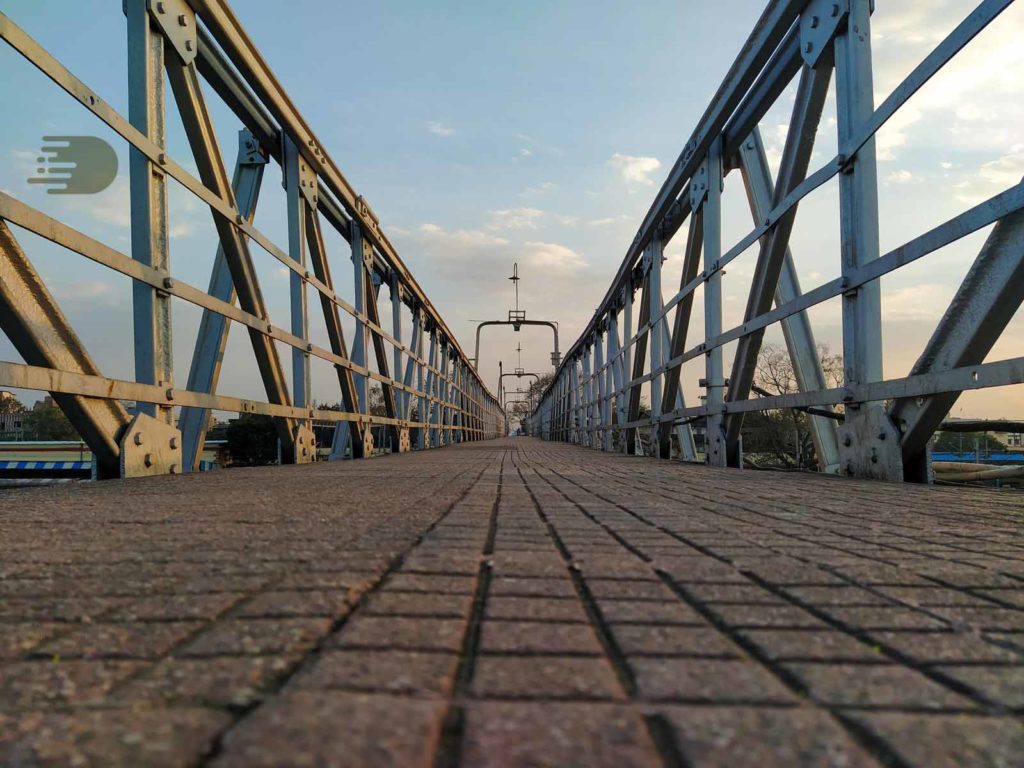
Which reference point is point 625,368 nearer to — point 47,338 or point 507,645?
point 47,338

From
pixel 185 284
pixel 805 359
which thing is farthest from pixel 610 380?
pixel 185 284

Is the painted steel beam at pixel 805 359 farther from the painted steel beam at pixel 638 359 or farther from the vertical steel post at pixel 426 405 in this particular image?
the vertical steel post at pixel 426 405

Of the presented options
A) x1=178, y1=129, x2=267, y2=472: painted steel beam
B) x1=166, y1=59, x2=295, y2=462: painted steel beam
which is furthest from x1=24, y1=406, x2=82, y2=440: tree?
x1=166, y1=59, x2=295, y2=462: painted steel beam

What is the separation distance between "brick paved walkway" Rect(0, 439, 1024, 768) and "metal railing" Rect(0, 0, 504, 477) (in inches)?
57.3

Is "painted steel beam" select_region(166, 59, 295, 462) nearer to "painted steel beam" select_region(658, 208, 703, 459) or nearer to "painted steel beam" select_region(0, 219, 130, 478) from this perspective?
"painted steel beam" select_region(0, 219, 130, 478)

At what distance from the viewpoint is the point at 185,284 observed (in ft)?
13.6

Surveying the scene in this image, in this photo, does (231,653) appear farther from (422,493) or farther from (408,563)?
(422,493)

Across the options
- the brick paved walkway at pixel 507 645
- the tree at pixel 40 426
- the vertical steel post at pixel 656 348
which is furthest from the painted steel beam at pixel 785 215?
the tree at pixel 40 426

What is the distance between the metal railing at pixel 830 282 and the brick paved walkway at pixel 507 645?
144 centimetres

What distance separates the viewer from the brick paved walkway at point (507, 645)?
0.72 metres

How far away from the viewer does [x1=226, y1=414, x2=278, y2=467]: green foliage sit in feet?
68.7

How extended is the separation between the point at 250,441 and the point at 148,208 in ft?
61.4

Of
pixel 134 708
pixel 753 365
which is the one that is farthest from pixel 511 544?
pixel 753 365

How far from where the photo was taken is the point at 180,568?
1490 mm
